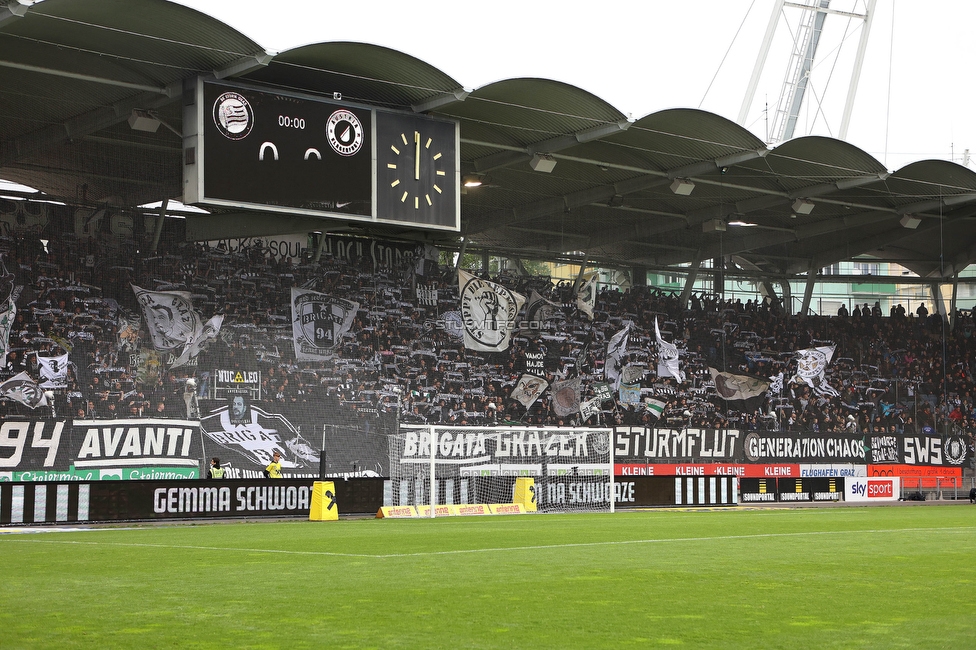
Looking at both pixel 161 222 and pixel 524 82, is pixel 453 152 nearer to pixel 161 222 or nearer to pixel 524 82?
pixel 524 82

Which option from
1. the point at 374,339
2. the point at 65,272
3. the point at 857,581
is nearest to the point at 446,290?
the point at 374,339

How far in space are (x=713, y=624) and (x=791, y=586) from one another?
85.0 inches

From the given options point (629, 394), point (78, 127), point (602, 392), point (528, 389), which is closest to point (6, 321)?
point (78, 127)

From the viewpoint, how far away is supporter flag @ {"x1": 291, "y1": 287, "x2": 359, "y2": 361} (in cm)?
3116

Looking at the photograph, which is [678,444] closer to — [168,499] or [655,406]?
[655,406]

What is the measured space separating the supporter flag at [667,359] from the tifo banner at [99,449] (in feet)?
52.6

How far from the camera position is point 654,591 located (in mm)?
7652

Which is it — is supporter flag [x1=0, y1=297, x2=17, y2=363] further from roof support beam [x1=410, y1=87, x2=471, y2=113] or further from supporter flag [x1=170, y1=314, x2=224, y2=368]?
roof support beam [x1=410, y1=87, x2=471, y2=113]

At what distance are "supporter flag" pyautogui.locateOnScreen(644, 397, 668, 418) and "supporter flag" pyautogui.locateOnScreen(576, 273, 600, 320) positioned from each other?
128 inches

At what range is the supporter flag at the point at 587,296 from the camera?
3700 cm

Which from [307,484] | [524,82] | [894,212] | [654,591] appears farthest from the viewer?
[894,212]

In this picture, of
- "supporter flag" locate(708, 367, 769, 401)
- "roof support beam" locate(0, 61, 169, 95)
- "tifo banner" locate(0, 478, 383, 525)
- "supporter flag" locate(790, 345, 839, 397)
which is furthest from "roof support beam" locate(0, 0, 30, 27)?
"supporter flag" locate(790, 345, 839, 397)

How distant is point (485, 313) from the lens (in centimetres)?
3522

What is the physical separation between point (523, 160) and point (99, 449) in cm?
1394
